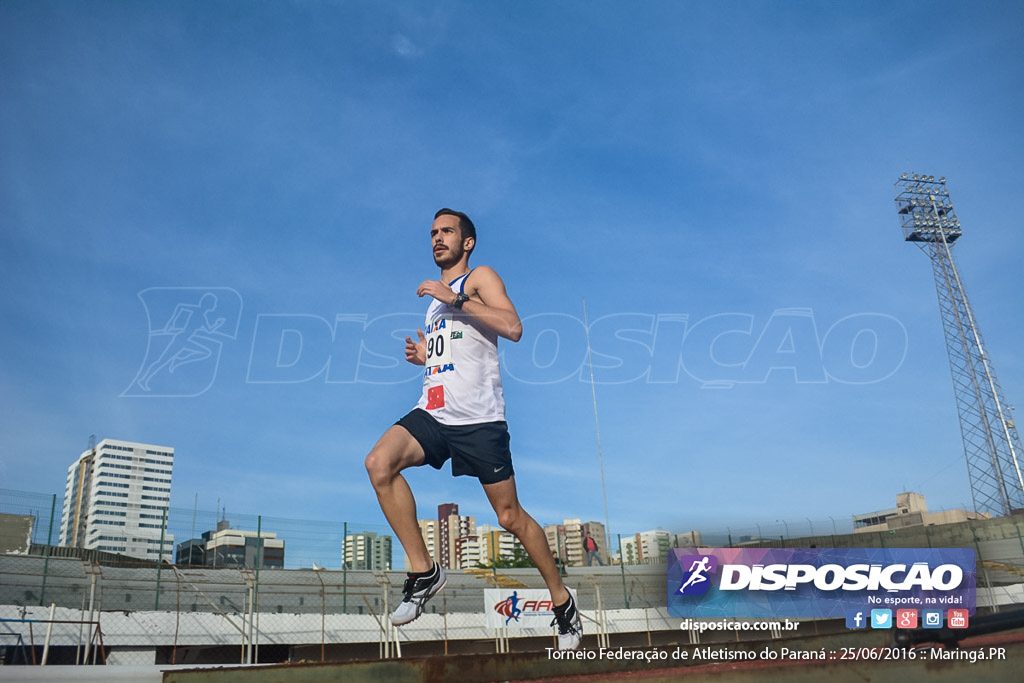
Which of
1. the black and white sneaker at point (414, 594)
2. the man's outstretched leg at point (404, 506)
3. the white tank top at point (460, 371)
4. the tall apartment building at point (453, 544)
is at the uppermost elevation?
the tall apartment building at point (453, 544)

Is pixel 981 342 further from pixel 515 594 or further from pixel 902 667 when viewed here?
pixel 902 667

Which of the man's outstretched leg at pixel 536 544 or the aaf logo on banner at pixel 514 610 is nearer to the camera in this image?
the man's outstretched leg at pixel 536 544

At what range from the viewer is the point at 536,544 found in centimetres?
613

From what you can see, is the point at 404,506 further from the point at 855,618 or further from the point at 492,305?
the point at 855,618

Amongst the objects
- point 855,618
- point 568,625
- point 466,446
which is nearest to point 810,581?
point 855,618

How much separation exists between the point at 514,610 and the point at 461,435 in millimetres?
13427

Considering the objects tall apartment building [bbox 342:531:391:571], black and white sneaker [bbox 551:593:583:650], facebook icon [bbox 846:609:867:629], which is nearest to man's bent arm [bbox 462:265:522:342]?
black and white sneaker [bbox 551:593:583:650]

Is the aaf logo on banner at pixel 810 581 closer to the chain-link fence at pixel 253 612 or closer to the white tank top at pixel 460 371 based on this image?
the chain-link fence at pixel 253 612

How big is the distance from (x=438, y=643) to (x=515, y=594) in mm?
2541

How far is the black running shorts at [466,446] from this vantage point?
6.07 metres

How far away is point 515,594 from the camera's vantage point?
60.2ft

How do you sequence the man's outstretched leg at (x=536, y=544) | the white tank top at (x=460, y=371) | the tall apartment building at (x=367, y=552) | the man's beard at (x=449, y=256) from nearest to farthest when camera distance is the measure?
the man's outstretched leg at (x=536, y=544) < the white tank top at (x=460, y=371) < the man's beard at (x=449, y=256) < the tall apartment building at (x=367, y=552)

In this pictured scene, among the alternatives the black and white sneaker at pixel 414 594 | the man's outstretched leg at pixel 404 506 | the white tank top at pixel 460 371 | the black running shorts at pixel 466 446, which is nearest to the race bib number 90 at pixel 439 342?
the white tank top at pixel 460 371

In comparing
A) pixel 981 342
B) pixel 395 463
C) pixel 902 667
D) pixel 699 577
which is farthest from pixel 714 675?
pixel 981 342
